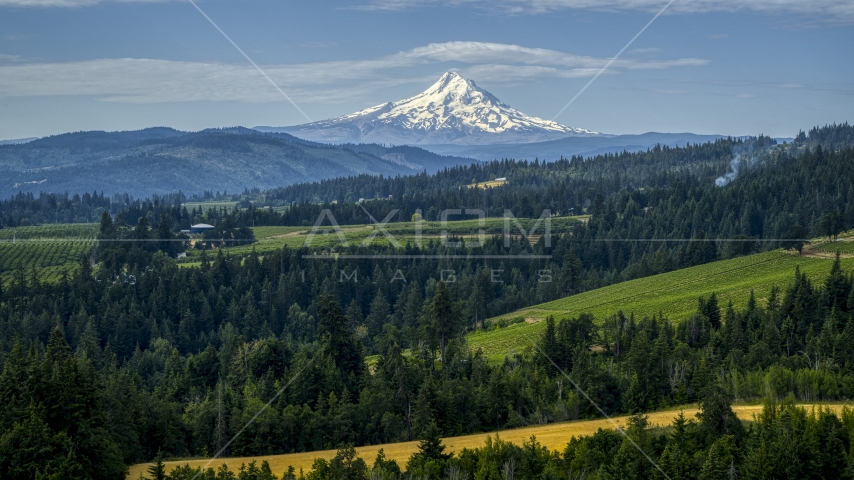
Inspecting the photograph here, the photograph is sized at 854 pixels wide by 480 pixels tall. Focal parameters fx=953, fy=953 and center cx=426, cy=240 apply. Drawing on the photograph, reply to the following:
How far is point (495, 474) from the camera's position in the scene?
45.5 m

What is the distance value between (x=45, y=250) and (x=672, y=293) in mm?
96190

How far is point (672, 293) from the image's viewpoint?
97.4 m

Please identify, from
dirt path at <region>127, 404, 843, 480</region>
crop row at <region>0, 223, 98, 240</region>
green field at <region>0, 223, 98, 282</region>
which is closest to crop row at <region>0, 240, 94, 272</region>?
green field at <region>0, 223, 98, 282</region>

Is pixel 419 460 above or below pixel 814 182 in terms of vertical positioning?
below

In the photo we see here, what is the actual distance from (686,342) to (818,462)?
1009 inches

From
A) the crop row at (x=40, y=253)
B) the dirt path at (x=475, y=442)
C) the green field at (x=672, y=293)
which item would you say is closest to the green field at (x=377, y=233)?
the crop row at (x=40, y=253)

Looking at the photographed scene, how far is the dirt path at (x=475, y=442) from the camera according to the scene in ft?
171

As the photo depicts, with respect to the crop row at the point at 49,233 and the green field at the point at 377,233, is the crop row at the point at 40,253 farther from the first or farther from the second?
the green field at the point at 377,233

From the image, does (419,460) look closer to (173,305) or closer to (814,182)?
(173,305)

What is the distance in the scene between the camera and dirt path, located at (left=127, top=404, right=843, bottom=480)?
52000 millimetres

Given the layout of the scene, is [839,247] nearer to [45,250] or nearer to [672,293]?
[672,293]

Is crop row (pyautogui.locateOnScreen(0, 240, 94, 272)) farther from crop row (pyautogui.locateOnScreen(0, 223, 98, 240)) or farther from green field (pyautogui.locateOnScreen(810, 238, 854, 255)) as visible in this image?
green field (pyautogui.locateOnScreen(810, 238, 854, 255))

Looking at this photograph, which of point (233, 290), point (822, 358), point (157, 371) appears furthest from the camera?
point (233, 290)

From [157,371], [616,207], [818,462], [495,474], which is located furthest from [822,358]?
[616,207]
